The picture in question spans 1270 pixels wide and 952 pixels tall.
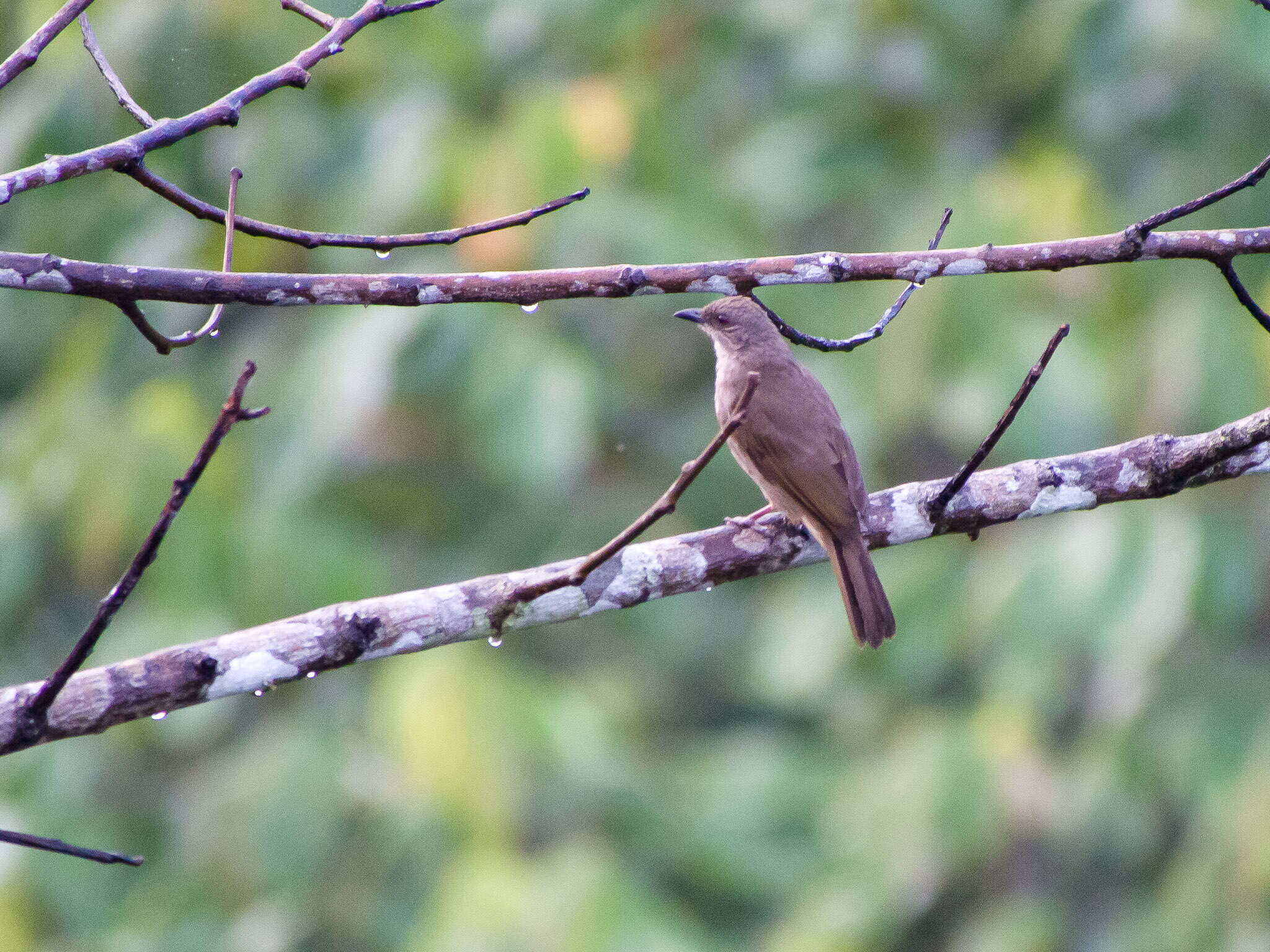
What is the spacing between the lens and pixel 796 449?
15.9 ft

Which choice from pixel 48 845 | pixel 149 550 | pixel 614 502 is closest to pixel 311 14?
pixel 149 550

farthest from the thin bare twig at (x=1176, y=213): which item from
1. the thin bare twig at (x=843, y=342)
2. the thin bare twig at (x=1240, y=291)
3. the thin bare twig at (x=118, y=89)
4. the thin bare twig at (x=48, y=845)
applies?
the thin bare twig at (x=48, y=845)

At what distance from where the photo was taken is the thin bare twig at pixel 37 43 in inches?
107

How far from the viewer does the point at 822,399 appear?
5281 mm

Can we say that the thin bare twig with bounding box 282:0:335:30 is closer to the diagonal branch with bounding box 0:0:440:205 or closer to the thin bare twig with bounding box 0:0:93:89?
the diagonal branch with bounding box 0:0:440:205

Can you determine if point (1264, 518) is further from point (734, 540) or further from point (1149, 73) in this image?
point (734, 540)

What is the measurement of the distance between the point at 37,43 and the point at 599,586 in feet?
5.42

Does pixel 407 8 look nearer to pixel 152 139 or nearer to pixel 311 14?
pixel 311 14

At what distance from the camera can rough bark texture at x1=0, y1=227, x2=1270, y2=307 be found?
2.80 metres

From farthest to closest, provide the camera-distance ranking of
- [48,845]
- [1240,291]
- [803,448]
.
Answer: [803,448] → [1240,291] → [48,845]

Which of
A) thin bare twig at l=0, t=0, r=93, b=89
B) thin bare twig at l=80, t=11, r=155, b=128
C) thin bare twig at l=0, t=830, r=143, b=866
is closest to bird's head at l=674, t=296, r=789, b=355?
thin bare twig at l=80, t=11, r=155, b=128

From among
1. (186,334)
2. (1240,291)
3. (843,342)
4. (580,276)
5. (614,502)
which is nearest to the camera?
(580,276)

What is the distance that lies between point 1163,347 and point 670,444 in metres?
4.11

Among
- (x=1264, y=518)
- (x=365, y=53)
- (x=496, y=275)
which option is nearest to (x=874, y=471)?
(x=1264, y=518)
